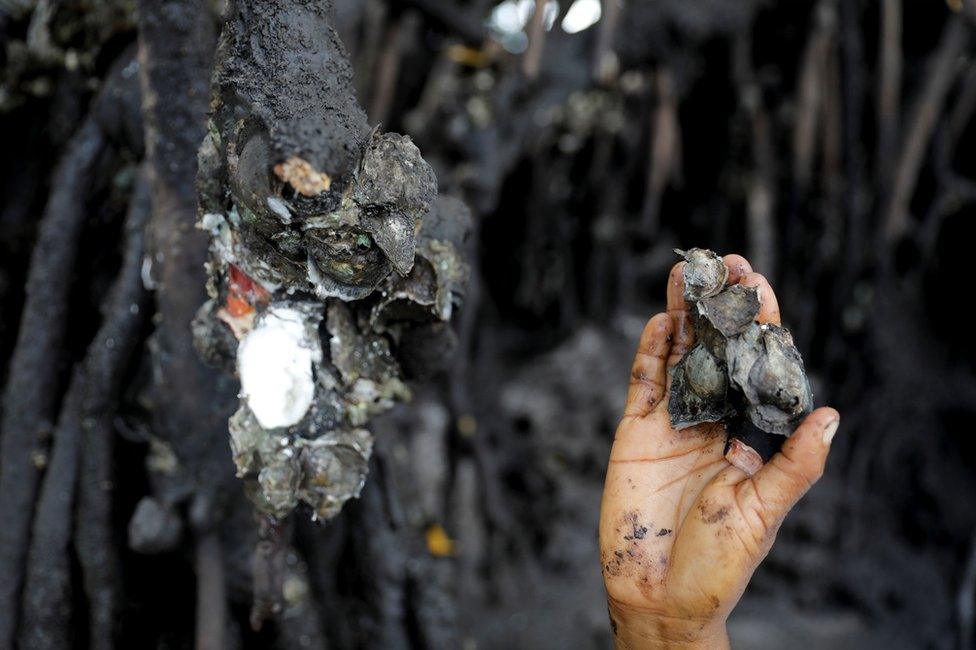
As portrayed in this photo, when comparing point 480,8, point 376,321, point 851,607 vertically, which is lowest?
point 851,607

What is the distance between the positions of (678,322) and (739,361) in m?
0.12

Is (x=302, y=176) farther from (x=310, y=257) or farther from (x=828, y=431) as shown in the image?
(x=828, y=431)

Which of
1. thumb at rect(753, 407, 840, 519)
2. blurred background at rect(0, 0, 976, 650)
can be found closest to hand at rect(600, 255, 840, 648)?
thumb at rect(753, 407, 840, 519)

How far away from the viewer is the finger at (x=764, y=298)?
78 cm

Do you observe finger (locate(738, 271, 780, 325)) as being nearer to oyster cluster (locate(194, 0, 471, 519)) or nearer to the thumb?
the thumb

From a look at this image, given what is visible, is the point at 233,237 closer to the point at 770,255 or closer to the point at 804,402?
the point at 804,402

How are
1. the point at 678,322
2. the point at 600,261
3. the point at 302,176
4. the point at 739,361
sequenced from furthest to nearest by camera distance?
1. the point at 600,261
2. the point at 678,322
3. the point at 739,361
4. the point at 302,176

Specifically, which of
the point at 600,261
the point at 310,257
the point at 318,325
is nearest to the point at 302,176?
the point at 310,257

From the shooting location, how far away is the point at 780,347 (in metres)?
0.74

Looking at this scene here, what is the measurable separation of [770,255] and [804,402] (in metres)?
1.73

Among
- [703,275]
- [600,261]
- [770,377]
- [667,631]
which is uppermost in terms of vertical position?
[600,261]

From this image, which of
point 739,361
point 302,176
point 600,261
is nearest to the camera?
point 302,176

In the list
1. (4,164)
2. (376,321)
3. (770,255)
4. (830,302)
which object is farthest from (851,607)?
(4,164)

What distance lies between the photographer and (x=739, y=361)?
740mm
